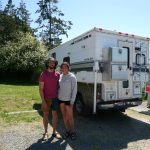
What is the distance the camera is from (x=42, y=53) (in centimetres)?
2588

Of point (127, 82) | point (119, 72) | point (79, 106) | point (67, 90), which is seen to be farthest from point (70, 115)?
point (127, 82)

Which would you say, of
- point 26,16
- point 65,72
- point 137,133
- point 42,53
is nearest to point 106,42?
point 65,72

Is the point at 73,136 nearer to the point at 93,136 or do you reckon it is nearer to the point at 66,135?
the point at 66,135

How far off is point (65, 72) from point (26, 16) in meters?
45.2

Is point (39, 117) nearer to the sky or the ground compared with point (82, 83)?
nearer to the ground

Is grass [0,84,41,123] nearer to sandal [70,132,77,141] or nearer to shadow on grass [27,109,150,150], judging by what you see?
shadow on grass [27,109,150,150]

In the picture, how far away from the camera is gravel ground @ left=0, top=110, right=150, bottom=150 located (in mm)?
6480

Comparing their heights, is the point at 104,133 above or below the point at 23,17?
below

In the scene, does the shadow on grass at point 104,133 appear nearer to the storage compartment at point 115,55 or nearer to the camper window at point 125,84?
the camper window at point 125,84

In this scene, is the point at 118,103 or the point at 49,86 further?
the point at 118,103

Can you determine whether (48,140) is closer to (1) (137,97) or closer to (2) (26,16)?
(1) (137,97)

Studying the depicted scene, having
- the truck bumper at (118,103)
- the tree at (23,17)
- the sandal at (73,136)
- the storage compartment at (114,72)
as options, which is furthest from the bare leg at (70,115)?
the tree at (23,17)

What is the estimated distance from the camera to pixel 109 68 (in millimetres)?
8641

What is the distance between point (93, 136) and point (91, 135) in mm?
99
